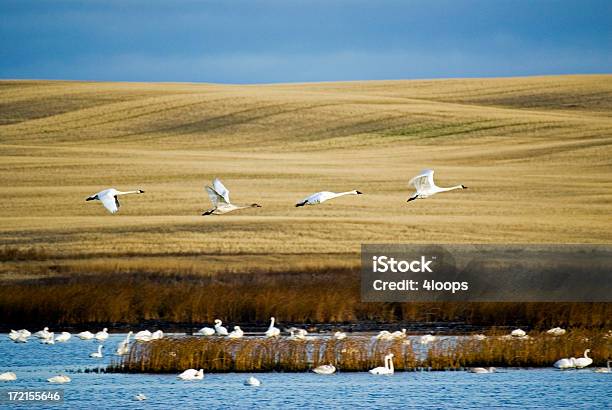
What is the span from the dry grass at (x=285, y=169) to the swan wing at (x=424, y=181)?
4217mm

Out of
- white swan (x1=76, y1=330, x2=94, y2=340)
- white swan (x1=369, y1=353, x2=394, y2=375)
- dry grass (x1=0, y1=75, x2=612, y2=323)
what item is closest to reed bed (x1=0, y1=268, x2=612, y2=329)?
dry grass (x1=0, y1=75, x2=612, y2=323)

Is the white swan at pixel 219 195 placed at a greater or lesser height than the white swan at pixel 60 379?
greater

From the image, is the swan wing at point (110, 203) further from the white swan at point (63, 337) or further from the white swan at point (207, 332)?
the white swan at point (207, 332)

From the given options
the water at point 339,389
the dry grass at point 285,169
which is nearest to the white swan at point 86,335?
the water at point 339,389

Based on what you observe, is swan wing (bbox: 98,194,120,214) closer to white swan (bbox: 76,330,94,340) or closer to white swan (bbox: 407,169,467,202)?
white swan (bbox: 76,330,94,340)

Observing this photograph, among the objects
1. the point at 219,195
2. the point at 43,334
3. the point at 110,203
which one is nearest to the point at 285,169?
the point at 43,334

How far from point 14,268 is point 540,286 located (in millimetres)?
14884

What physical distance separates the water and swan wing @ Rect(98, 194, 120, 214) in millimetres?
3177

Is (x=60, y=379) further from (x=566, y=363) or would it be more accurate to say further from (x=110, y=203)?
(x=566, y=363)

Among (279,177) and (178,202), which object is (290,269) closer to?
(178,202)

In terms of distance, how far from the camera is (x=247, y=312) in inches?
1172

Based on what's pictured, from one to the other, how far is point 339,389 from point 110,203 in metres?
5.25

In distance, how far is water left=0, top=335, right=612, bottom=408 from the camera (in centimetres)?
2148

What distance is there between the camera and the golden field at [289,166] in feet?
137
